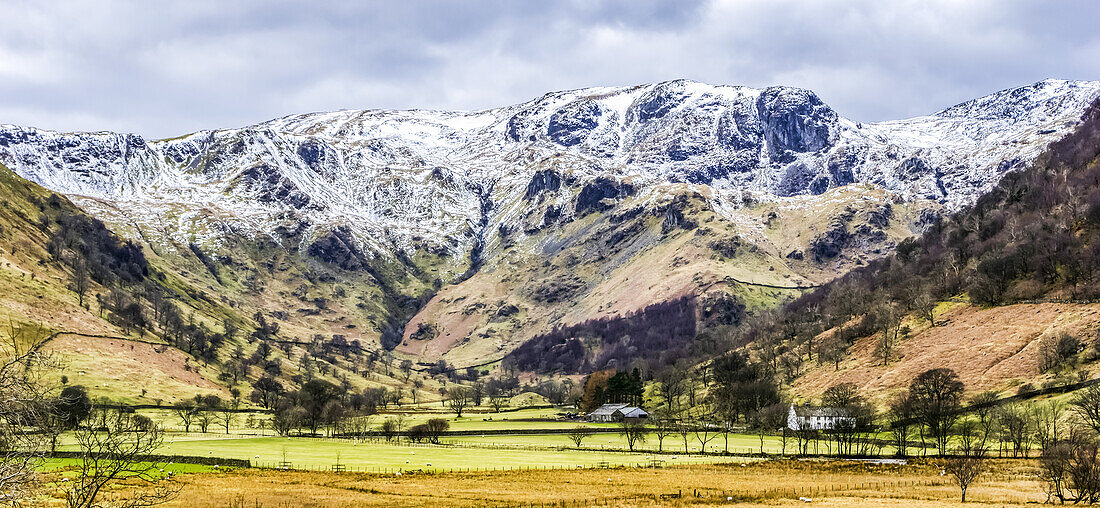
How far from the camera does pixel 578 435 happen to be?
139625 mm

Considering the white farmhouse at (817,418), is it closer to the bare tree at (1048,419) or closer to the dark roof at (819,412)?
the dark roof at (819,412)

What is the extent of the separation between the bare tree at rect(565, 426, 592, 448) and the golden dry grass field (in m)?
39.0

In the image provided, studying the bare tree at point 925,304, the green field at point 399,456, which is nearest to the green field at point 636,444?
the green field at point 399,456

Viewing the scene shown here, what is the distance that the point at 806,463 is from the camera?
99000 millimetres

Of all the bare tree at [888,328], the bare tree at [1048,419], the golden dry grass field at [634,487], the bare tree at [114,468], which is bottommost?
the golden dry grass field at [634,487]

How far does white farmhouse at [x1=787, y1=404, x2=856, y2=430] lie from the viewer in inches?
4674

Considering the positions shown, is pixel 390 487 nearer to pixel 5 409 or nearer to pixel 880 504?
pixel 880 504

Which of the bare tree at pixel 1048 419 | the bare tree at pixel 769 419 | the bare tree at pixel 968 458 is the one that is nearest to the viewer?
the bare tree at pixel 968 458

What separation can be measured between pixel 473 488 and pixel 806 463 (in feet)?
167

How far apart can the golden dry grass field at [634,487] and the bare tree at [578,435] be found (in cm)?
3902

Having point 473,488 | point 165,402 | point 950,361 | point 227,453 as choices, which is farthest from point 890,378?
point 165,402

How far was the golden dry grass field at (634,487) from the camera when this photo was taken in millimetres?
64625

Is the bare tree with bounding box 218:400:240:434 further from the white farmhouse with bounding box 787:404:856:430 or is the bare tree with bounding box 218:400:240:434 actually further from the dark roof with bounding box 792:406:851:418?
the dark roof with bounding box 792:406:851:418

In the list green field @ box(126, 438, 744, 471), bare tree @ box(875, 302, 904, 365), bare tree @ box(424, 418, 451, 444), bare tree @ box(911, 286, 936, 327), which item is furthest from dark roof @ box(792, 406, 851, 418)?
bare tree @ box(424, 418, 451, 444)
